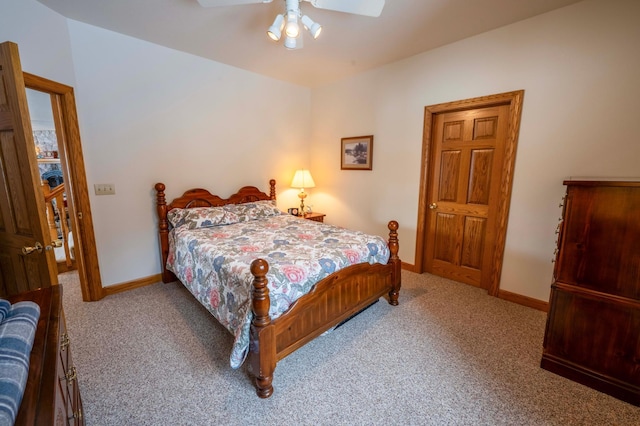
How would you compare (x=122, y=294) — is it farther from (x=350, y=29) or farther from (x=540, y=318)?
(x=540, y=318)

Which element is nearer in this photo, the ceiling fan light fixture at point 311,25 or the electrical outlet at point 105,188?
the ceiling fan light fixture at point 311,25

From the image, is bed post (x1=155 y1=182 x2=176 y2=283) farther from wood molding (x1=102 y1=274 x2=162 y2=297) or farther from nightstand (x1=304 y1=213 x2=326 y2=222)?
nightstand (x1=304 y1=213 x2=326 y2=222)

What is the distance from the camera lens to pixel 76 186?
260cm

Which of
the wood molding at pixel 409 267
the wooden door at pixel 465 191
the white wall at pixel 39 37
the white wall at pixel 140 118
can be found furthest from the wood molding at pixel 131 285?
the wooden door at pixel 465 191

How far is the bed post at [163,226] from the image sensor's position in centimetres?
308

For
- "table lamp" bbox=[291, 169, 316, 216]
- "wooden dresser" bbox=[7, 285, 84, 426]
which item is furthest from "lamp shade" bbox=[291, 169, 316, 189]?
"wooden dresser" bbox=[7, 285, 84, 426]

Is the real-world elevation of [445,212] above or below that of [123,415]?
above

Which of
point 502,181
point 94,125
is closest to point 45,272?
point 94,125

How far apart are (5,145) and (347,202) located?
11.4 feet

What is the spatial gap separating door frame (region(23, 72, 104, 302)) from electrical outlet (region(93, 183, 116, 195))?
0.34 ft

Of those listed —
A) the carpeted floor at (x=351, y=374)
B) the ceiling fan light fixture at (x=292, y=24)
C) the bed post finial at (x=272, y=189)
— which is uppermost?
the ceiling fan light fixture at (x=292, y=24)

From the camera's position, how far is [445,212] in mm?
3252

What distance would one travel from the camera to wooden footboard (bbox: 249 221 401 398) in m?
1.59

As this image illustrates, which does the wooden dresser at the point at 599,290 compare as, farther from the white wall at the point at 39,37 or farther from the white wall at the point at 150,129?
the white wall at the point at 39,37
